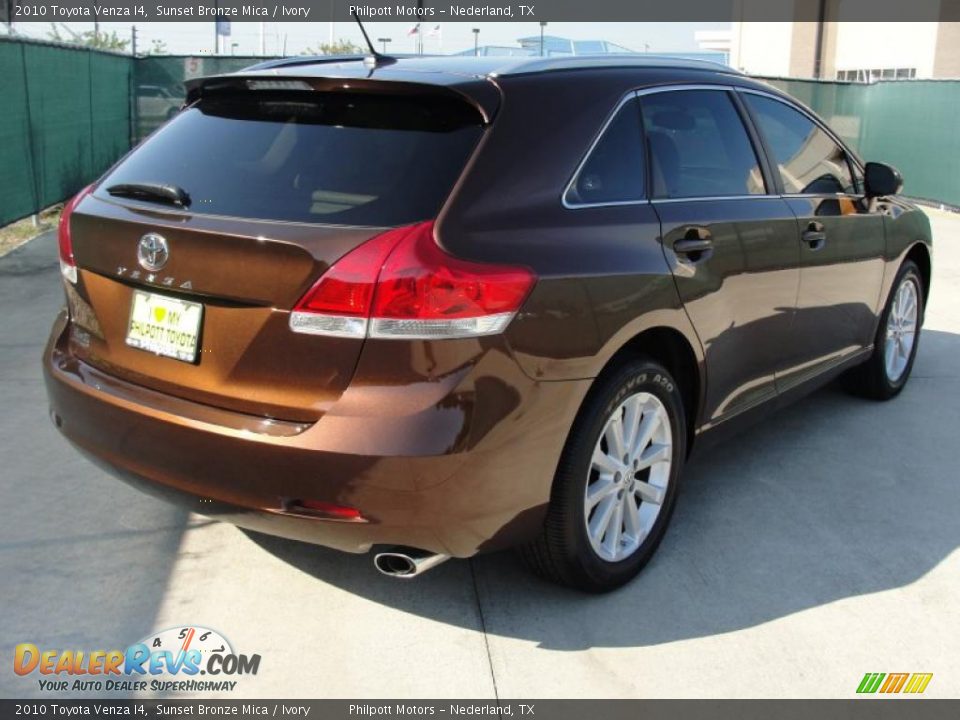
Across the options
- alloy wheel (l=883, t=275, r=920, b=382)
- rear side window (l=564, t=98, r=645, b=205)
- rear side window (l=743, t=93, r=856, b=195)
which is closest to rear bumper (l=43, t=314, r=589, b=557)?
rear side window (l=564, t=98, r=645, b=205)

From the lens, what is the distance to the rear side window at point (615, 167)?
10.8ft

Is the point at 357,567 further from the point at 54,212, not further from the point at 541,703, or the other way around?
the point at 54,212

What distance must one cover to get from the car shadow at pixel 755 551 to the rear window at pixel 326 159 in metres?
1.32

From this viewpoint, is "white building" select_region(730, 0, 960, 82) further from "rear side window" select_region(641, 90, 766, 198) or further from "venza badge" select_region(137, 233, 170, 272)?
"venza badge" select_region(137, 233, 170, 272)

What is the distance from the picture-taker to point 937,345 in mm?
6906

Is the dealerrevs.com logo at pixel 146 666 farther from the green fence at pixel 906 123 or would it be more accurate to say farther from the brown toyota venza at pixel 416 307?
the green fence at pixel 906 123

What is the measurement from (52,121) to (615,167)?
939 centimetres

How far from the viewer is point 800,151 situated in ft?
15.3

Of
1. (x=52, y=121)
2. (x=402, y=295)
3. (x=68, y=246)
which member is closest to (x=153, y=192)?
(x=68, y=246)

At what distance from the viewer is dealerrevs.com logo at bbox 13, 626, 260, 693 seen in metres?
2.96

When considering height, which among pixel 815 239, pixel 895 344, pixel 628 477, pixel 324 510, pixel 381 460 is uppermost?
pixel 815 239

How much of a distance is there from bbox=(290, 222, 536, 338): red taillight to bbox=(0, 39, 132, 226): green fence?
7713 millimetres

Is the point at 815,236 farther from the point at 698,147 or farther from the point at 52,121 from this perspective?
the point at 52,121

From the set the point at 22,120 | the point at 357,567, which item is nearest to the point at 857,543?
the point at 357,567
